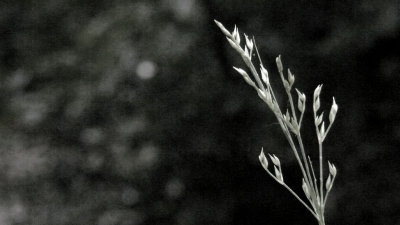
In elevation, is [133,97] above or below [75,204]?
above

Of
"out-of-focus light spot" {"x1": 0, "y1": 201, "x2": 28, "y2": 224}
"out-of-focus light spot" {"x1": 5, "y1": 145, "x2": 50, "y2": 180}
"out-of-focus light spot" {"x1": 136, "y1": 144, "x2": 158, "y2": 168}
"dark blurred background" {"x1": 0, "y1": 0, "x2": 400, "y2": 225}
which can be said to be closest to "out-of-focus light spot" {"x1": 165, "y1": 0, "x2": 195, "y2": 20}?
"dark blurred background" {"x1": 0, "y1": 0, "x2": 400, "y2": 225}

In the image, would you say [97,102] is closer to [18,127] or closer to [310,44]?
[18,127]

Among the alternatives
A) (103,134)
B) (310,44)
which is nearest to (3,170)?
(103,134)

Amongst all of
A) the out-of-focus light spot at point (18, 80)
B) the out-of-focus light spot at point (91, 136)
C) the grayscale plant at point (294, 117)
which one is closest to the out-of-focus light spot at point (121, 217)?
the out-of-focus light spot at point (91, 136)

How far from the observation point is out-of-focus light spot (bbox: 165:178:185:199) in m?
1.07

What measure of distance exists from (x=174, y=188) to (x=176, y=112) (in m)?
0.14

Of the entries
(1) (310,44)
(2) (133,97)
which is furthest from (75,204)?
(1) (310,44)

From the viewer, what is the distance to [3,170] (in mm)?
1075

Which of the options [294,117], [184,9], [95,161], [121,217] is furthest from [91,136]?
[294,117]

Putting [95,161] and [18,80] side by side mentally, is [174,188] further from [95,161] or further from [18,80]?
[18,80]

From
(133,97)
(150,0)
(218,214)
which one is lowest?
(218,214)

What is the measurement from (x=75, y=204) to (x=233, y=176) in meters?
0.30

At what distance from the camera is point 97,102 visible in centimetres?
108

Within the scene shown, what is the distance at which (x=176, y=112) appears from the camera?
1079 mm
